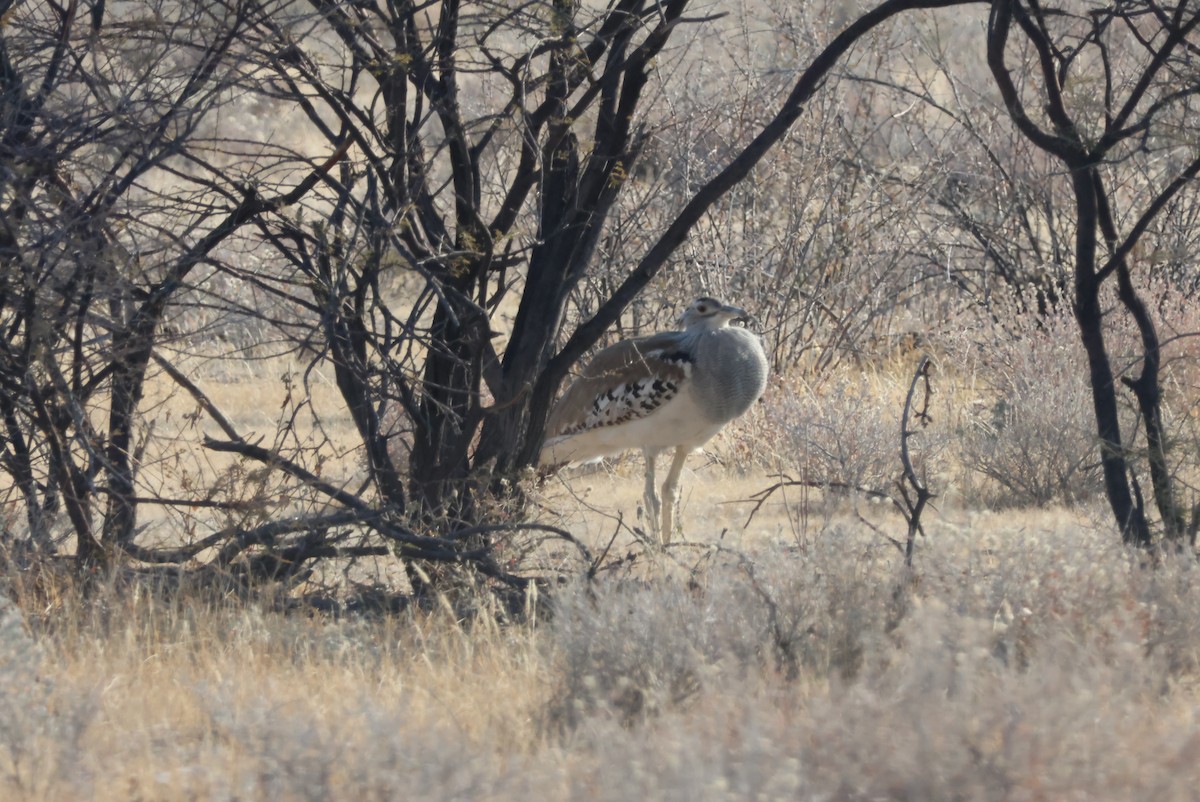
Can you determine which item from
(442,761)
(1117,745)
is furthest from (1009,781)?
(442,761)

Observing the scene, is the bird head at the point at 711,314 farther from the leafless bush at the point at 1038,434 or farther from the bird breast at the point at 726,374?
the leafless bush at the point at 1038,434

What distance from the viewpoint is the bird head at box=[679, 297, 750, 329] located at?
8281mm

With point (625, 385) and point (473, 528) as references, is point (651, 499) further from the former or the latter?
point (473, 528)

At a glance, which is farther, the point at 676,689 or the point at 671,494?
the point at 671,494

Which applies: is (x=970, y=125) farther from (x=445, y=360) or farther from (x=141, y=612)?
(x=141, y=612)

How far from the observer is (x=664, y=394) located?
8141 mm

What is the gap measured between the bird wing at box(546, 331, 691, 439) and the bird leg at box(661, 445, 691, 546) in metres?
0.43

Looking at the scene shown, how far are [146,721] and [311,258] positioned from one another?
2122mm

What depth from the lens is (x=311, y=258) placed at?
5.45 metres

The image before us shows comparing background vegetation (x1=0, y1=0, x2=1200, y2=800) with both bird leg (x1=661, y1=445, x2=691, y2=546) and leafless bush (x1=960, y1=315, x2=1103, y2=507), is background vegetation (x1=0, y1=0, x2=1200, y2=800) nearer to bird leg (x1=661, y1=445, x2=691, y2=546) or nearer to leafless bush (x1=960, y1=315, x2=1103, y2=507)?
leafless bush (x1=960, y1=315, x2=1103, y2=507)

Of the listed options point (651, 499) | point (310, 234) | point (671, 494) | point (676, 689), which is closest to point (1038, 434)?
point (671, 494)

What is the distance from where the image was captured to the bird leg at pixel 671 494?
7.97m

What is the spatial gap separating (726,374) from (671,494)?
0.73m

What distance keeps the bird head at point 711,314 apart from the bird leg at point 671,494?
73 cm
